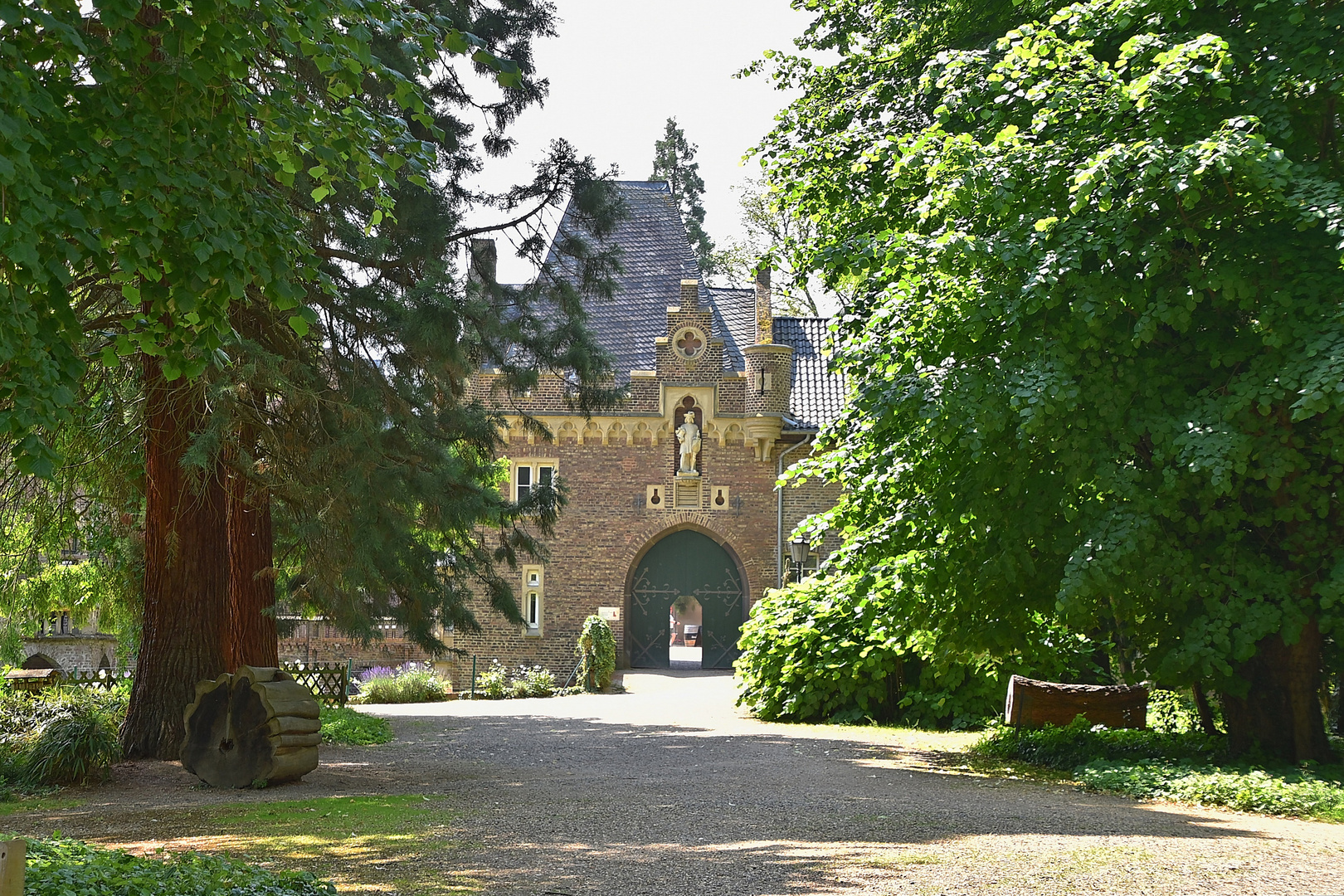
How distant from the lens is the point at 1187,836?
674cm

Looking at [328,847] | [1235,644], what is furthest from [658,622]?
[328,847]

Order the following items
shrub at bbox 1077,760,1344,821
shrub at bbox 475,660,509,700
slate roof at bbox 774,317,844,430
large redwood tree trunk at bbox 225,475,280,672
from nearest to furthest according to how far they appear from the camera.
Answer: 1. shrub at bbox 1077,760,1344,821
2. large redwood tree trunk at bbox 225,475,280,672
3. shrub at bbox 475,660,509,700
4. slate roof at bbox 774,317,844,430

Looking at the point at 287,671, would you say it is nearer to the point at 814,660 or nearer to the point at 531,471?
the point at 814,660

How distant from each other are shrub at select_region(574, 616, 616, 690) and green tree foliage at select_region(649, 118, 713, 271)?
20.6m

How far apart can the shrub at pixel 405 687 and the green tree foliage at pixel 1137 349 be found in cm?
1298

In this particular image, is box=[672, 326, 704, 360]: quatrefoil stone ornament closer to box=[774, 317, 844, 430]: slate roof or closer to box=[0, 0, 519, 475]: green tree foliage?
box=[774, 317, 844, 430]: slate roof

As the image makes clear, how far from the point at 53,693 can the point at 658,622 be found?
1660cm

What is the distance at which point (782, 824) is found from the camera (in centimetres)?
702

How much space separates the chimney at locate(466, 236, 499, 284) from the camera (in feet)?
38.0

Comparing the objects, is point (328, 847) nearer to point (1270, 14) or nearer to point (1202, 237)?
point (1202, 237)

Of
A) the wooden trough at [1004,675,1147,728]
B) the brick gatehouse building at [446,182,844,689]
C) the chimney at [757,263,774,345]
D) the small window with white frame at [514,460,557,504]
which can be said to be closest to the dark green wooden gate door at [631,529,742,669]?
the brick gatehouse building at [446,182,844,689]

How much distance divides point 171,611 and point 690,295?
58.7 ft

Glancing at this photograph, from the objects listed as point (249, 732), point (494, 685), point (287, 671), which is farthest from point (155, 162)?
point (494, 685)

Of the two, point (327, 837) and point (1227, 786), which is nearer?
point (327, 837)
